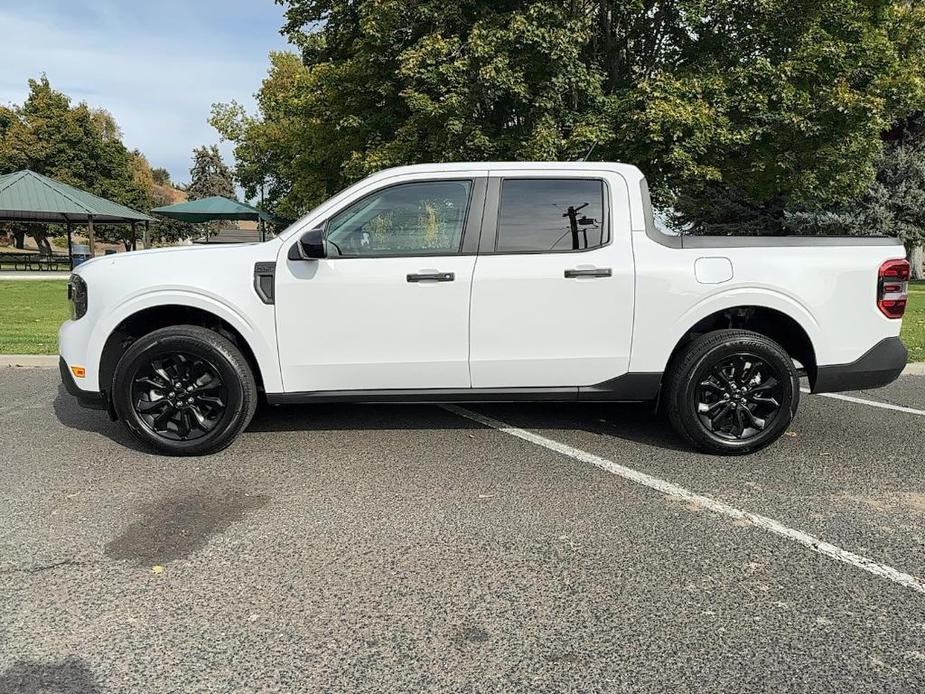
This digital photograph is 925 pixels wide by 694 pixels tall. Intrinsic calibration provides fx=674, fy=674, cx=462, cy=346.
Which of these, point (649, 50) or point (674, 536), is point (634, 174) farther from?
point (649, 50)

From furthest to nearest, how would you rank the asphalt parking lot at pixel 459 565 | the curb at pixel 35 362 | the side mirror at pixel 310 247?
the curb at pixel 35 362, the side mirror at pixel 310 247, the asphalt parking lot at pixel 459 565

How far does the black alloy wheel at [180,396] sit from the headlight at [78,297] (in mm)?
599

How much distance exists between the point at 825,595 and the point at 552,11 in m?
12.0

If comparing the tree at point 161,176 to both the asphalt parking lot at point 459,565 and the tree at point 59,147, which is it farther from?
the asphalt parking lot at point 459,565

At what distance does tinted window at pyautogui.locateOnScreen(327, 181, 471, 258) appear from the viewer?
4273mm

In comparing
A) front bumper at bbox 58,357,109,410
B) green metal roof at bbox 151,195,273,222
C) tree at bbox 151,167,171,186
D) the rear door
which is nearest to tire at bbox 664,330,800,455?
the rear door

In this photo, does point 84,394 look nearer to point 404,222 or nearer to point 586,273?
point 404,222

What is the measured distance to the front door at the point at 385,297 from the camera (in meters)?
4.20

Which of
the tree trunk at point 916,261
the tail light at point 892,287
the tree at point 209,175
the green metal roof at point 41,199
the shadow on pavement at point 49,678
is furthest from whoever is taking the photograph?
the tree at point 209,175

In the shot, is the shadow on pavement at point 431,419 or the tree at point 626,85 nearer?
the shadow on pavement at point 431,419

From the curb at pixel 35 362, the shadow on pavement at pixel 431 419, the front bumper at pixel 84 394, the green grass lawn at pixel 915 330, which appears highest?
the front bumper at pixel 84 394

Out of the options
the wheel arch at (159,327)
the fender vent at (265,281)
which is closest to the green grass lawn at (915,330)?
the fender vent at (265,281)

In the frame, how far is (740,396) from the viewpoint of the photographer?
4.34m

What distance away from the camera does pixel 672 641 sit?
2375mm
